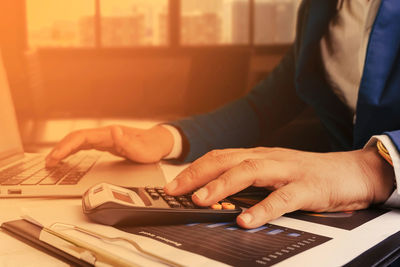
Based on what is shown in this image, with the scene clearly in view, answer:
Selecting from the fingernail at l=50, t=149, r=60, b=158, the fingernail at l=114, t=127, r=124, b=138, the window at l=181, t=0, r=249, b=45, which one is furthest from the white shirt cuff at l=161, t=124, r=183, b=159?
the window at l=181, t=0, r=249, b=45

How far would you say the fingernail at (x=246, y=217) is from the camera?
16.1 inches

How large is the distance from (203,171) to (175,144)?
1.24 feet

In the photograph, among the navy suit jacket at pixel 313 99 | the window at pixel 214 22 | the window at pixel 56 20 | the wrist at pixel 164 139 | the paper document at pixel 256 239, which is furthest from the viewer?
the window at pixel 214 22

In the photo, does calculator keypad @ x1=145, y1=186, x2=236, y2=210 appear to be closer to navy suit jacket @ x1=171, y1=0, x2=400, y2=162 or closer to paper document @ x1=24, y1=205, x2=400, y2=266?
paper document @ x1=24, y1=205, x2=400, y2=266

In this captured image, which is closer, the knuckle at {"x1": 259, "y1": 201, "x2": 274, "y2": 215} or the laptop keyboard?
the knuckle at {"x1": 259, "y1": 201, "x2": 274, "y2": 215}

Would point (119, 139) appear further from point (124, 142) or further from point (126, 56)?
point (126, 56)

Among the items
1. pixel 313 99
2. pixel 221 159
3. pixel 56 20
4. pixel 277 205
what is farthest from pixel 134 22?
pixel 277 205

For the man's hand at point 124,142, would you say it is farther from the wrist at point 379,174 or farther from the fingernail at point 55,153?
the wrist at point 379,174

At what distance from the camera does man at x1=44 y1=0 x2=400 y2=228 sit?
1.58ft

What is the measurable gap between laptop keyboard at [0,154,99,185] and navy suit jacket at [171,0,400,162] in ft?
0.73

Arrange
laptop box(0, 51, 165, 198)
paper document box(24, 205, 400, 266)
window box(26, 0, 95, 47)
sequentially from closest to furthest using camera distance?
paper document box(24, 205, 400, 266), laptop box(0, 51, 165, 198), window box(26, 0, 95, 47)

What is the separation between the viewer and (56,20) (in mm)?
984

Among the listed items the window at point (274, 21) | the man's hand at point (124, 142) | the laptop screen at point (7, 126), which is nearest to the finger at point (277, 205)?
the man's hand at point (124, 142)

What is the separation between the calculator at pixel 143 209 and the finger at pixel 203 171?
3 centimetres
